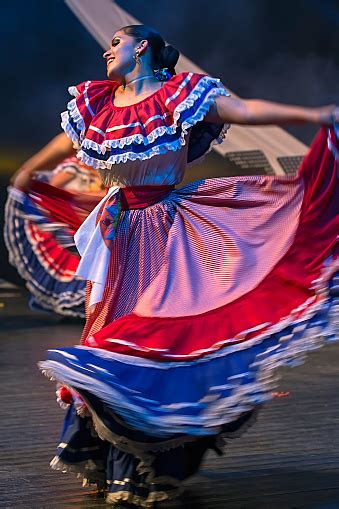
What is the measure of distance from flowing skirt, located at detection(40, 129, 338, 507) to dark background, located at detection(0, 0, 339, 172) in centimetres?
515

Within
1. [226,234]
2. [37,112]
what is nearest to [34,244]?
Answer: [37,112]

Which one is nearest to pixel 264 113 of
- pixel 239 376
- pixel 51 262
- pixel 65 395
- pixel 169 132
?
pixel 169 132

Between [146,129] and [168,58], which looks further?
[168,58]

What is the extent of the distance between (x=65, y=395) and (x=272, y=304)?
61cm

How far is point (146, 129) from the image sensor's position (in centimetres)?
284

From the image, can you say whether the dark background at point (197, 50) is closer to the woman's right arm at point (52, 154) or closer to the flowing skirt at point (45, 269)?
the flowing skirt at point (45, 269)

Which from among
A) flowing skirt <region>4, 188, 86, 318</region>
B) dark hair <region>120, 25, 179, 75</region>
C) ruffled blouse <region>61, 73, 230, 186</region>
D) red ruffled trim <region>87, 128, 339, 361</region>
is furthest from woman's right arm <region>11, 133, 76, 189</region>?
flowing skirt <region>4, 188, 86, 318</region>

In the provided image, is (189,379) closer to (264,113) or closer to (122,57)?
(264,113)

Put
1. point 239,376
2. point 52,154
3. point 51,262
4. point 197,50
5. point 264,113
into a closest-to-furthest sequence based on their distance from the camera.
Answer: point 239,376, point 264,113, point 52,154, point 51,262, point 197,50

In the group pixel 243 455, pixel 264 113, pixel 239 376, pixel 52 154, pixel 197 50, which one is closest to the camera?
pixel 239 376

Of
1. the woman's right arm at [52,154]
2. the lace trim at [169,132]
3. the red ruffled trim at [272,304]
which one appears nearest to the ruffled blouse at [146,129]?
the lace trim at [169,132]

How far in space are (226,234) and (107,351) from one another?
466 millimetres

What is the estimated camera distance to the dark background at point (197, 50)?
808 centimetres

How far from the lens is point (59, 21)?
27.4 ft
